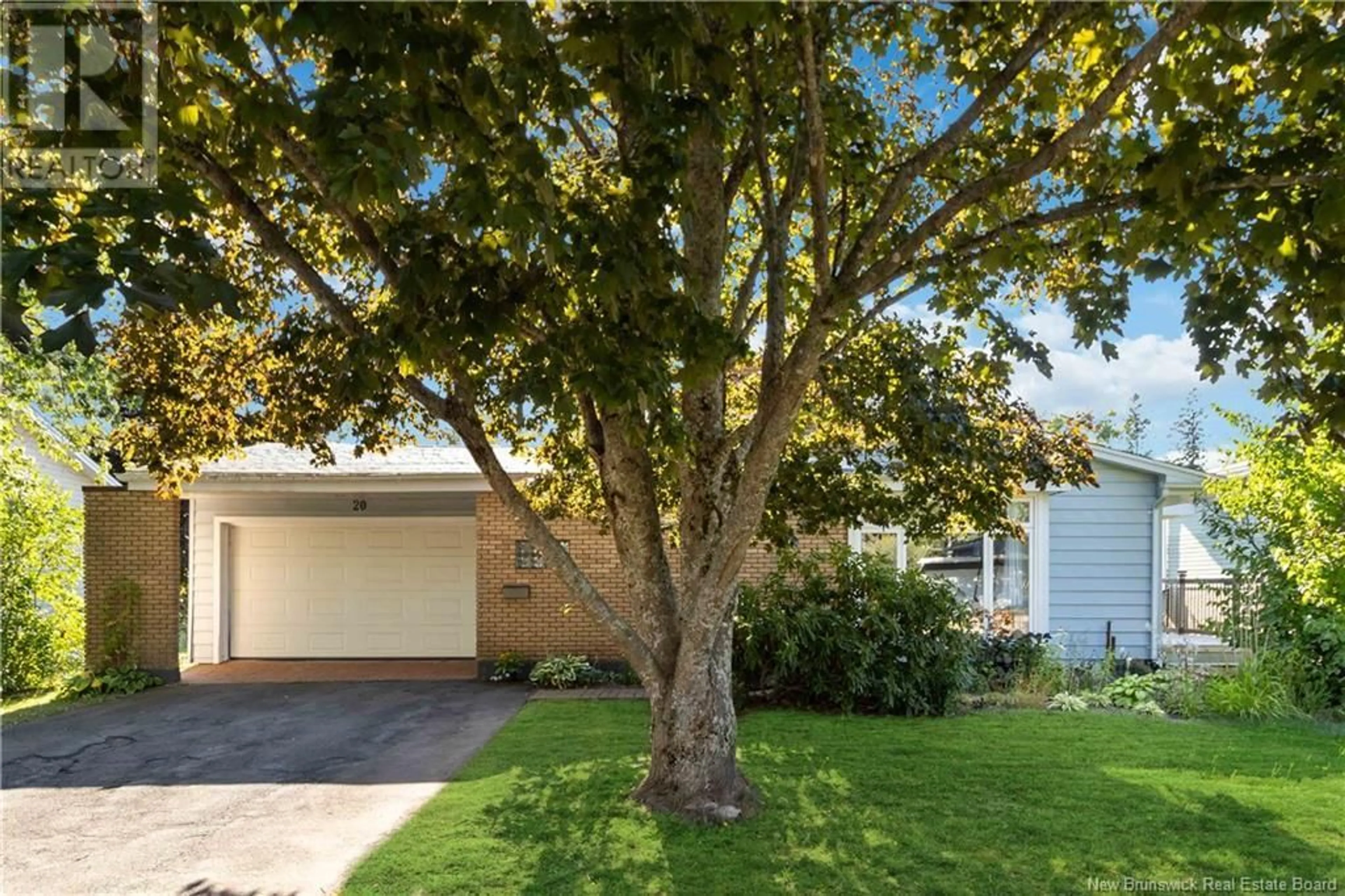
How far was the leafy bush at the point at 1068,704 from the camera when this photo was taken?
350 inches

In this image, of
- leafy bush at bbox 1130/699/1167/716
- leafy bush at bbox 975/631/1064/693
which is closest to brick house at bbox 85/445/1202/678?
leafy bush at bbox 975/631/1064/693

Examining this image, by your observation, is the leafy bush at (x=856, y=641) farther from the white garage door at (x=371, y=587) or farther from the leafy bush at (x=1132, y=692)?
the white garage door at (x=371, y=587)

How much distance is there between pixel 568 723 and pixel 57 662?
7.41m

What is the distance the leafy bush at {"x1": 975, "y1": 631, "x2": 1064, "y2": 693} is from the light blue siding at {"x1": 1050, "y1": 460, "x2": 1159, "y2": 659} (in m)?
1.15

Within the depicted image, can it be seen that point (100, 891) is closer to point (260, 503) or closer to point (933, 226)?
point (933, 226)

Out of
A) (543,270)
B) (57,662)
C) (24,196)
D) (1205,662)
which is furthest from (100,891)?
(1205,662)

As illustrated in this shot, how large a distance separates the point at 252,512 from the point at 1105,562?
12632mm

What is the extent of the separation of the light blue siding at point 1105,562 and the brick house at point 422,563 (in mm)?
20

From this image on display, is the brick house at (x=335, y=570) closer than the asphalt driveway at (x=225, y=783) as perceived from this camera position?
No

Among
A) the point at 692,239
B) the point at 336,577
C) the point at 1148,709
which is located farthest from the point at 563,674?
the point at 692,239

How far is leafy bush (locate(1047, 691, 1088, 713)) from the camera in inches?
350

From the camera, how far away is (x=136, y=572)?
1147 cm

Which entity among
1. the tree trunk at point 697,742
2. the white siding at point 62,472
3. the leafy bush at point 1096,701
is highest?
the white siding at point 62,472

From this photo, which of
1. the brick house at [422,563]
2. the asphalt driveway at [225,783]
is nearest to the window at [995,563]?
the brick house at [422,563]
